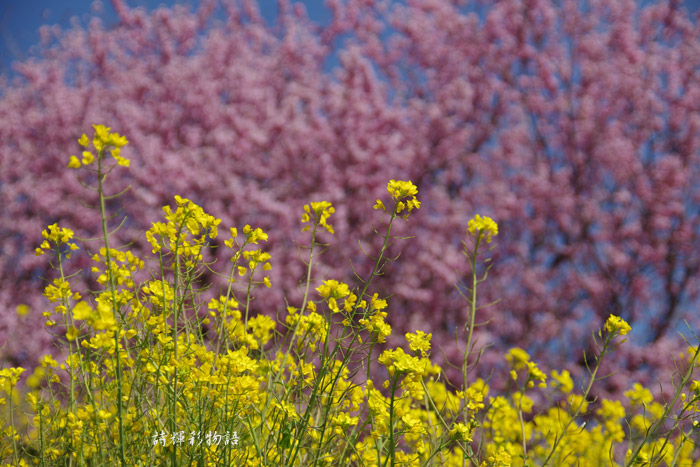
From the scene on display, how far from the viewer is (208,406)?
2164mm

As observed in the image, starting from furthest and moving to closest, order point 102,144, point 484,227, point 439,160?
point 439,160 → point 484,227 → point 102,144

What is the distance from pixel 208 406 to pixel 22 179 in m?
7.42

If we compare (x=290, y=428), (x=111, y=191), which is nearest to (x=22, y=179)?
(x=111, y=191)

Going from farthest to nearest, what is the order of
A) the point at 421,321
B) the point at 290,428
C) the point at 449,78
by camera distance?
the point at 449,78, the point at 421,321, the point at 290,428

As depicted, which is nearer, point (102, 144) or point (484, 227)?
point (102, 144)

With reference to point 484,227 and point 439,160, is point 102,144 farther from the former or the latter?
point 439,160

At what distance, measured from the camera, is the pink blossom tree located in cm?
733

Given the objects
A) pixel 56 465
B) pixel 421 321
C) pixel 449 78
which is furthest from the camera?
pixel 449 78

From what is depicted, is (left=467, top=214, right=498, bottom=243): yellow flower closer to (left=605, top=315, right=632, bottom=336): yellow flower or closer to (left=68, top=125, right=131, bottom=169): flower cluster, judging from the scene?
(left=605, top=315, right=632, bottom=336): yellow flower

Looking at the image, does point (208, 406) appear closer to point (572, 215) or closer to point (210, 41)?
point (572, 215)

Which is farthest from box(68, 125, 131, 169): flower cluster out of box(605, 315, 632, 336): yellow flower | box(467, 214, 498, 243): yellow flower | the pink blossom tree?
the pink blossom tree

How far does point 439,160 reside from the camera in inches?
311

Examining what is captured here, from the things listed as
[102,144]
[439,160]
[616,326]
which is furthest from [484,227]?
[439,160]

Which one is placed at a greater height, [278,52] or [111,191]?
[278,52]
